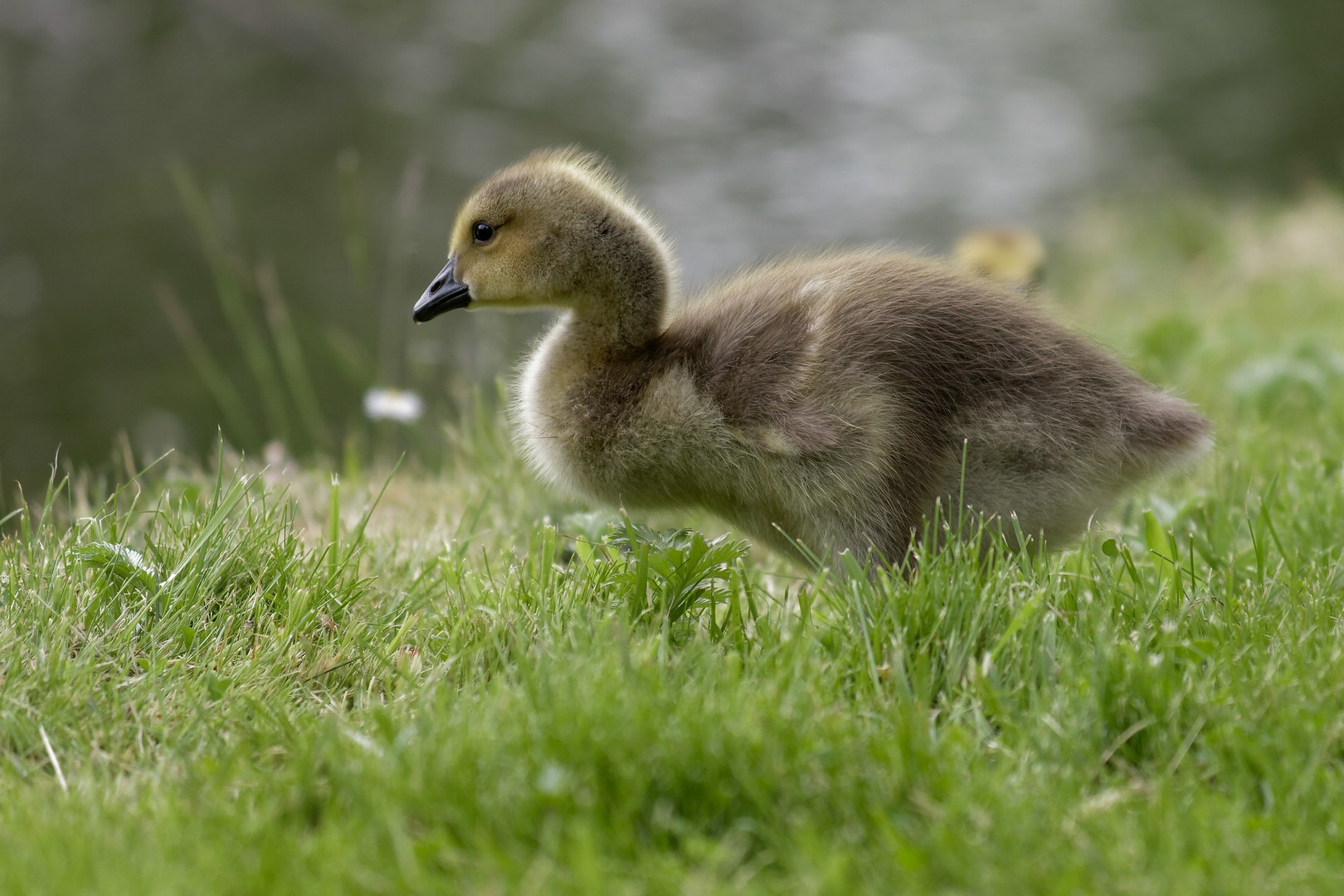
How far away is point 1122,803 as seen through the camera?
2553 millimetres

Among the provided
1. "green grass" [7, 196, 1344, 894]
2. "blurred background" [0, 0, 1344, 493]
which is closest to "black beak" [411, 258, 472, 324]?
"green grass" [7, 196, 1344, 894]

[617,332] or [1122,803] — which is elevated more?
[617,332]

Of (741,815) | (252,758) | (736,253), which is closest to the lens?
(741,815)

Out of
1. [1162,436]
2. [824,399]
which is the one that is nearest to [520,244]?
[824,399]

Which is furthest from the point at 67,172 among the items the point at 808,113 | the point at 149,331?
the point at 808,113

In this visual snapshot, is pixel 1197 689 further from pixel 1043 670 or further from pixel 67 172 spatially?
pixel 67 172

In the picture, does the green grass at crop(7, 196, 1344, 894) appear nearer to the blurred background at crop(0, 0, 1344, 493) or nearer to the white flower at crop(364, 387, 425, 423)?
the white flower at crop(364, 387, 425, 423)

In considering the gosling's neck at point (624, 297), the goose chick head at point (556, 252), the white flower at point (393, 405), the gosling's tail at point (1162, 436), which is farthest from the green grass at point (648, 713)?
the white flower at point (393, 405)

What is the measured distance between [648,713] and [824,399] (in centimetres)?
127

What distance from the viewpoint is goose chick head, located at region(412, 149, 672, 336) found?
402 cm

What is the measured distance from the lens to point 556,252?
13.3ft

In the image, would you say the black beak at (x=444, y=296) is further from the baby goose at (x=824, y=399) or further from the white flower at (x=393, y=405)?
the white flower at (x=393, y=405)

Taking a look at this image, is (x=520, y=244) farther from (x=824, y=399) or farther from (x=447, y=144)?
(x=447, y=144)

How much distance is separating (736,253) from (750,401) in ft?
27.5
